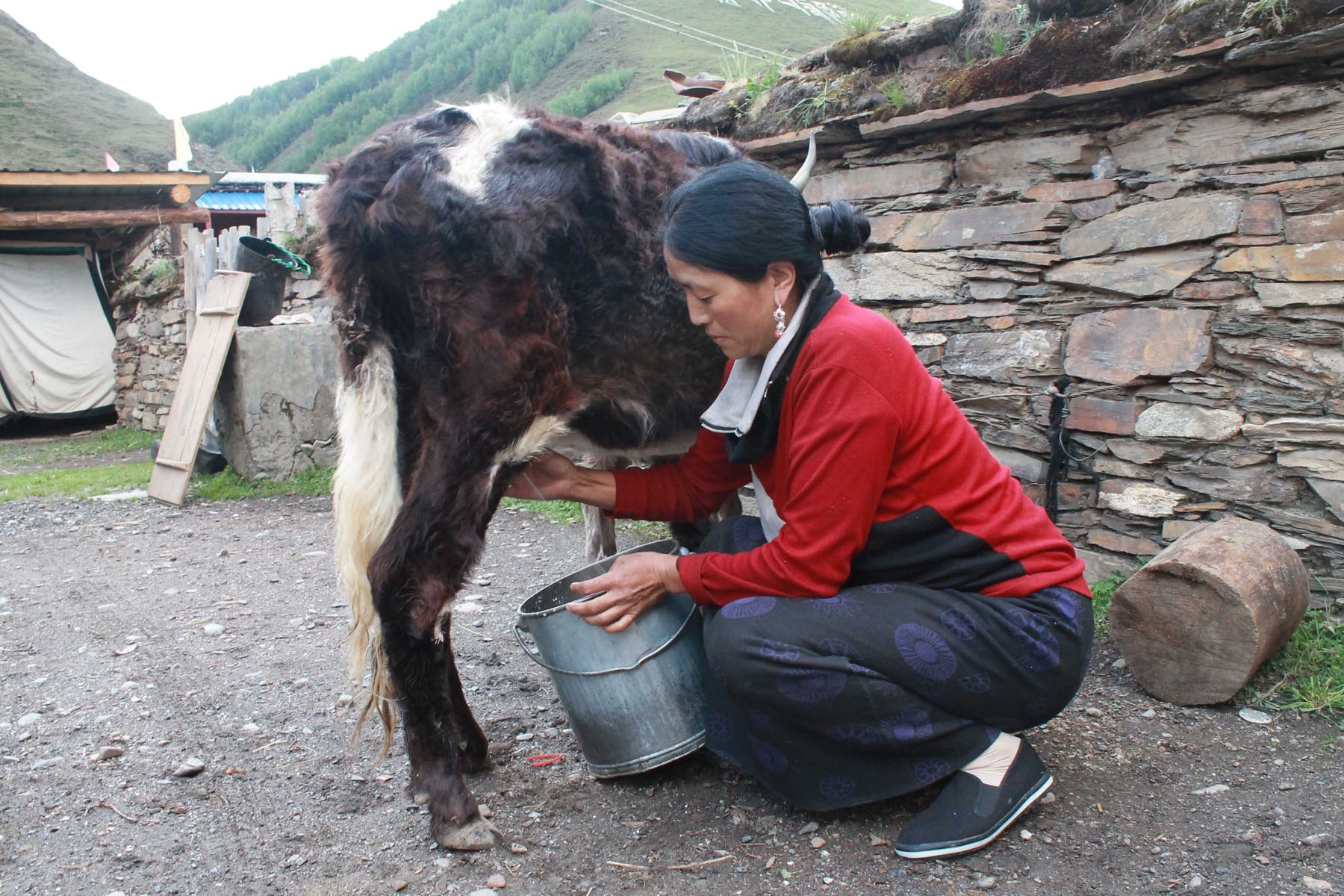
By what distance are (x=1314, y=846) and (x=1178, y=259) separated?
7.05 feet

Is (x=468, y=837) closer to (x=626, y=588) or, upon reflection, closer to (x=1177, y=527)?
(x=626, y=588)

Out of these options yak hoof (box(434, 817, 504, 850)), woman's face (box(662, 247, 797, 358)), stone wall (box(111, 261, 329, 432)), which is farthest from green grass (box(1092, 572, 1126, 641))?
stone wall (box(111, 261, 329, 432))

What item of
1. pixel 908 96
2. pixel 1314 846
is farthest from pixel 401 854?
pixel 908 96

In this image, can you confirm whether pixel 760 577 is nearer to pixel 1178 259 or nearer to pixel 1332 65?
pixel 1178 259

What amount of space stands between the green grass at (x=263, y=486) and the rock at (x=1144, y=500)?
5.65 m

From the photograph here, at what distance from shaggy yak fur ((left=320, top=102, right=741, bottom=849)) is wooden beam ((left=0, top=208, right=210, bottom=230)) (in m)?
12.0

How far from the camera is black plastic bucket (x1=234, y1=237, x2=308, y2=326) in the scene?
8141 millimetres

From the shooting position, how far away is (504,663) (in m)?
3.59

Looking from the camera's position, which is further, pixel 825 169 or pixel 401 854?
pixel 825 169

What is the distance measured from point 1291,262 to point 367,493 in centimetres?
318

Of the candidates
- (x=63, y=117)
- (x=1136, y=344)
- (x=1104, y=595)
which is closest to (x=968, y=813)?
(x=1104, y=595)

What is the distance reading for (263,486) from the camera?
7234 millimetres

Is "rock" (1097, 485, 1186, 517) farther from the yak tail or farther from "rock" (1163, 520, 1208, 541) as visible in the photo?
the yak tail

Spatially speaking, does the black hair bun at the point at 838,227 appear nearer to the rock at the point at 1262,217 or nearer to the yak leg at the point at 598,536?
the yak leg at the point at 598,536
